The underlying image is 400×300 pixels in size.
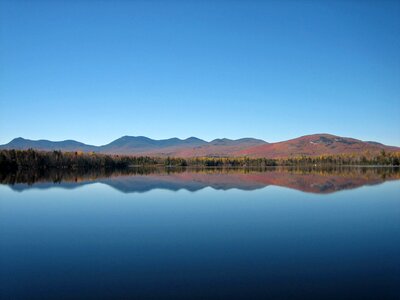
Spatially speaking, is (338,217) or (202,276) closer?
(202,276)

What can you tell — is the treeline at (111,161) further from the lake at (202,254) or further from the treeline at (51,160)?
the lake at (202,254)

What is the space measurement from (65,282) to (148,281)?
176 centimetres

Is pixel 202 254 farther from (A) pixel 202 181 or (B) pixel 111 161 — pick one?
(B) pixel 111 161

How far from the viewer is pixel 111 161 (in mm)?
117688

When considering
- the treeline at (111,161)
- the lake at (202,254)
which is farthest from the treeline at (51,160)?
the lake at (202,254)

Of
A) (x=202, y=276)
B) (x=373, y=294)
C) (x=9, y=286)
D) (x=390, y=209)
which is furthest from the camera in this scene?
(x=390, y=209)

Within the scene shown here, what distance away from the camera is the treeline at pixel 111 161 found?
7688 cm

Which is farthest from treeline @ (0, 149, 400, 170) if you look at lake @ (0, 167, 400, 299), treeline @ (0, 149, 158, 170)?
lake @ (0, 167, 400, 299)

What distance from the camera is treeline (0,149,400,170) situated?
7688 centimetres

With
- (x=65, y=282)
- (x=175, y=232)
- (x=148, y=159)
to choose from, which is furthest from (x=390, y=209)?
(x=148, y=159)

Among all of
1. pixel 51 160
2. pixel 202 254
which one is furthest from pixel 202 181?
pixel 51 160

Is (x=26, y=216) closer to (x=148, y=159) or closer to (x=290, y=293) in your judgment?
(x=290, y=293)

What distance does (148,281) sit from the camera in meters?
7.85

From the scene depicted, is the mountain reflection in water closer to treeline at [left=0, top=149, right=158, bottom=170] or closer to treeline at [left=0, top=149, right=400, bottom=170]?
treeline at [left=0, top=149, right=158, bottom=170]
